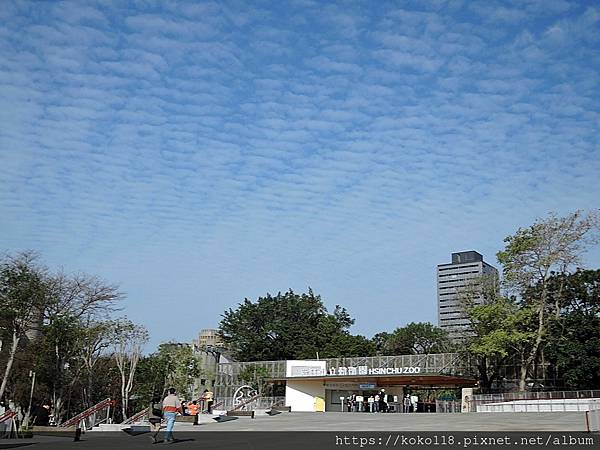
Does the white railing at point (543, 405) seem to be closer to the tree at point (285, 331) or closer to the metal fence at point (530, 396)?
the metal fence at point (530, 396)

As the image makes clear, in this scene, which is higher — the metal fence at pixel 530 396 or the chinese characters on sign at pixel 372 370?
the chinese characters on sign at pixel 372 370

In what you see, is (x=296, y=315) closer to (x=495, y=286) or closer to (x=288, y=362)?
(x=288, y=362)

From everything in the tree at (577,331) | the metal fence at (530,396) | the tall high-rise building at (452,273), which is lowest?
the metal fence at (530,396)

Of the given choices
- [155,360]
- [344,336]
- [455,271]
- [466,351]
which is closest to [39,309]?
[155,360]

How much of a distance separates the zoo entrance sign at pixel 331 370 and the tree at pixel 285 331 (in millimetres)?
16052

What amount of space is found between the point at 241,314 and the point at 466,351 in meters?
33.3

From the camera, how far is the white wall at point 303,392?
172 feet

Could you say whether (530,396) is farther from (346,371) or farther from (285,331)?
(285,331)

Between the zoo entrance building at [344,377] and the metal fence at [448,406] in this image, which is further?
the zoo entrance building at [344,377]

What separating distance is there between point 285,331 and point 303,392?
2047 cm

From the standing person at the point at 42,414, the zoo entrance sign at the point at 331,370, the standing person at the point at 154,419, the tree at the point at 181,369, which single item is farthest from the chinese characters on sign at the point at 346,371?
the standing person at the point at 42,414

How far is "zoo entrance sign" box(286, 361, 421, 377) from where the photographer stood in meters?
48.3

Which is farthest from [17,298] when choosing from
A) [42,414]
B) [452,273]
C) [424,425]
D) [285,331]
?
[452,273]

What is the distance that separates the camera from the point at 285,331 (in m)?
73.4
